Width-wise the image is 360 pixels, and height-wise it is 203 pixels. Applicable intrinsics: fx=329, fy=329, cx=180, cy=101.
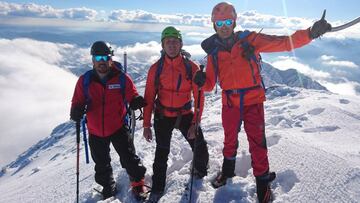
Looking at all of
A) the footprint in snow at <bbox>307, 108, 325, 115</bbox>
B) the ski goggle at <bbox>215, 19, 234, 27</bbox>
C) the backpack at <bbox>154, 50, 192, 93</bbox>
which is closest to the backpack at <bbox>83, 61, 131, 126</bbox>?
the backpack at <bbox>154, 50, 192, 93</bbox>

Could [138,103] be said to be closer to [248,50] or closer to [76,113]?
[76,113]

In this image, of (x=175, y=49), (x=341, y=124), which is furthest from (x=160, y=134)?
(x=341, y=124)

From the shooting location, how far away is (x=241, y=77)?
545 centimetres

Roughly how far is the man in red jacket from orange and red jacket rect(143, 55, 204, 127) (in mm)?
248

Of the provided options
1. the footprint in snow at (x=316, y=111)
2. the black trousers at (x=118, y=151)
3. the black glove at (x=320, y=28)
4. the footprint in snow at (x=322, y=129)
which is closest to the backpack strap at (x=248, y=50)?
the black glove at (x=320, y=28)

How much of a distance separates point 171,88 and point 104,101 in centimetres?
132

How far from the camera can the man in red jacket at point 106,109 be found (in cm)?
610

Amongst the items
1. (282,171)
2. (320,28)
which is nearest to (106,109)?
(282,171)

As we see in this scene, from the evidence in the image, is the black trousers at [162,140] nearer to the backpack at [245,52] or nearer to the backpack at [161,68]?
the backpack at [161,68]

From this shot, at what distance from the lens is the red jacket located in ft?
20.3

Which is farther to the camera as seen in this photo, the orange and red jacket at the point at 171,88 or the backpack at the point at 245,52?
the orange and red jacket at the point at 171,88

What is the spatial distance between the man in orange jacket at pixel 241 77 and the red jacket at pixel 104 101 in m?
1.70

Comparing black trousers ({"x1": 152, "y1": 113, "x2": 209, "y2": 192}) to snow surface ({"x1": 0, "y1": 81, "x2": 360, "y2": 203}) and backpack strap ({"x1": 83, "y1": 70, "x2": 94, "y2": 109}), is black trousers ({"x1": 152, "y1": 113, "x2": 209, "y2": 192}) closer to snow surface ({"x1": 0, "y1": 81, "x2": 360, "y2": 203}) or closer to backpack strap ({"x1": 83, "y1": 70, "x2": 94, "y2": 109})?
snow surface ({"x1": 0, "y1": 81, "x2": 360, "y2": 203})

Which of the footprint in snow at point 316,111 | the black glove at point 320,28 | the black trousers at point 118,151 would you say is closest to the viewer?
the black glove at point 320,28
